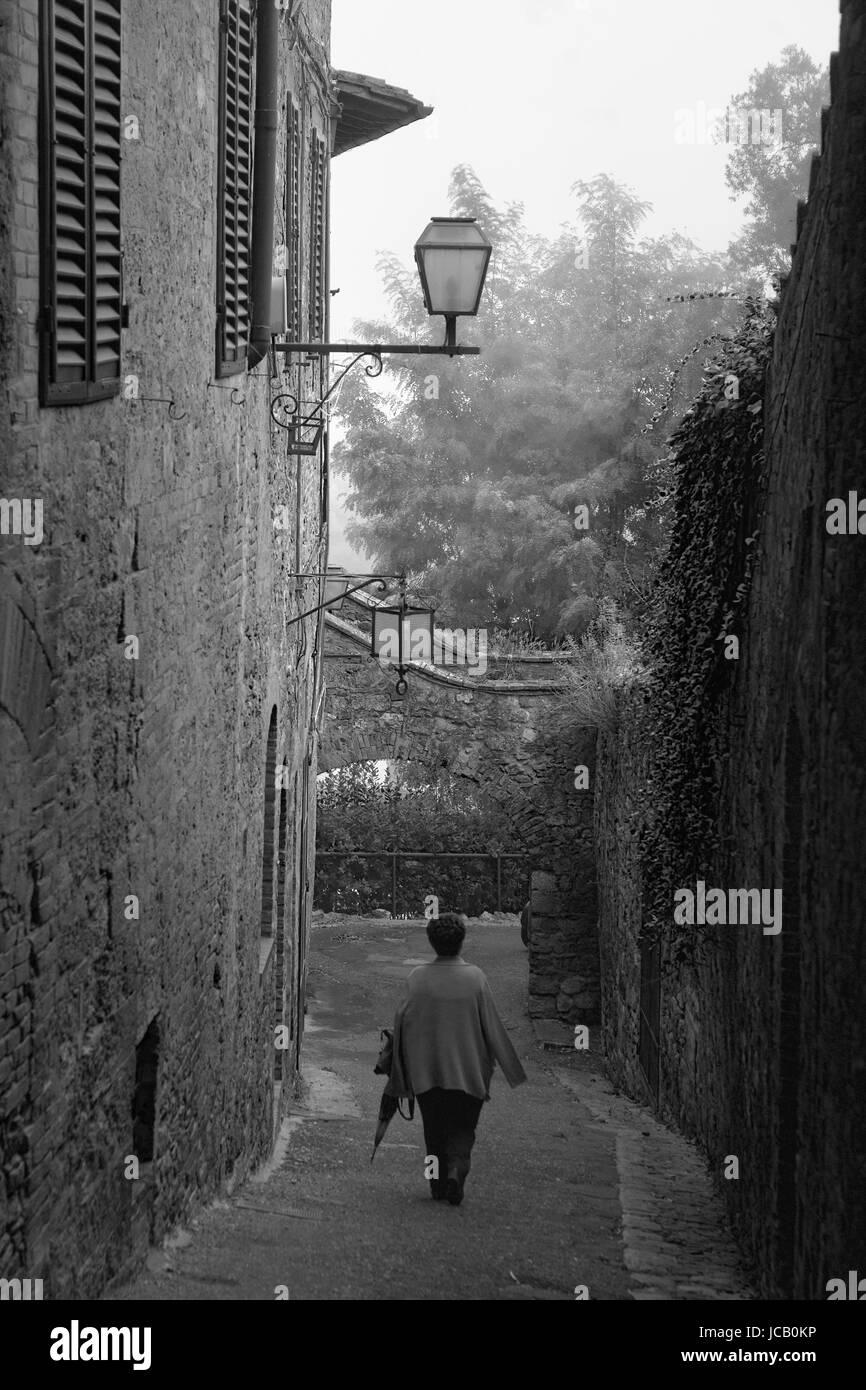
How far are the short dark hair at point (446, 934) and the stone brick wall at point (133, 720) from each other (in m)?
1.08

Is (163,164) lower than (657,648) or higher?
higher

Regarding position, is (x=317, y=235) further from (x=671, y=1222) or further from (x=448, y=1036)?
(x=671, y=1222)

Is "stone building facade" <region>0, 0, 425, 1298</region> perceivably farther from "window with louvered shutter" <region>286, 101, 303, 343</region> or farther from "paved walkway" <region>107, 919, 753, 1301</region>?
"window with louvered shutter" <region>286, 101, 303, 343</region>

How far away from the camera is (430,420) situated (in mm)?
37594

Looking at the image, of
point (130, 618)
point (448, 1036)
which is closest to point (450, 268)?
point (130, 618)

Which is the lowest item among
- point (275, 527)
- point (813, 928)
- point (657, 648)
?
point (813, 928)

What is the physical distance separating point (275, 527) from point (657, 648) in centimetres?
292

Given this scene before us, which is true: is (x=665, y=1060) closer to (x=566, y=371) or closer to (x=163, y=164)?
(x=163, y=164)

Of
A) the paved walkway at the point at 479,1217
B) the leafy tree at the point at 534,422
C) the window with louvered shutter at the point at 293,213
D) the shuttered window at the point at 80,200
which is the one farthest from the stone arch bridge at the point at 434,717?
the shuttered window at the point at 80,200

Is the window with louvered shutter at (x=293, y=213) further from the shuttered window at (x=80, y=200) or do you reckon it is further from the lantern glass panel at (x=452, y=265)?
the shuttered window at (x=80, y=200)

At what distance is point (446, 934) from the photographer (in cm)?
814

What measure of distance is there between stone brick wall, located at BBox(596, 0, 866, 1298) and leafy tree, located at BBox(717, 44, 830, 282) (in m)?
28.9

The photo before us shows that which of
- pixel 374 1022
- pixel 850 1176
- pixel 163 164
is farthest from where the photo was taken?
pixel 374 1022

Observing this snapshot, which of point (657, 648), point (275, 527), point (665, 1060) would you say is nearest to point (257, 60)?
point (275, 527)
